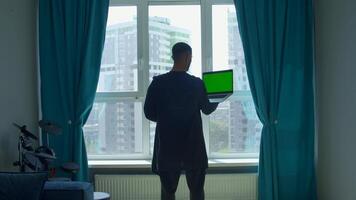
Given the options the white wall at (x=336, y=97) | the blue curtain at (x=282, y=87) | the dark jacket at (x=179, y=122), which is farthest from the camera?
the blue curtain at (x=282, y=87)

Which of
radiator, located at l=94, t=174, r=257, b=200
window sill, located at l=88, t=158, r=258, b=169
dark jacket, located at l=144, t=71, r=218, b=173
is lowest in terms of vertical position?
radiator, located at l=94, t=174, r=257, b=200

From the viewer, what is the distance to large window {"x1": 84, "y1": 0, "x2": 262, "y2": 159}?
4.00m

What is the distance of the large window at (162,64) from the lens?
4.00 meters

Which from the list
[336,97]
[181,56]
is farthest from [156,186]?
[336,97]

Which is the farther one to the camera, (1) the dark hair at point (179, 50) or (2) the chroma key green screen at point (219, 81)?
(2) the chroma key green screen at point (219, 81)

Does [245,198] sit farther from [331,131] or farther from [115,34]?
[115,34]

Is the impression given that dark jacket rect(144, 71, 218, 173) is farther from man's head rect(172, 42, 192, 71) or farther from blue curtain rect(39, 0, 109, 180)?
blue curtain rect(39, 0, 109, 180)

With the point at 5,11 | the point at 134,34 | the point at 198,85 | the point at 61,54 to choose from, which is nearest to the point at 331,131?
the point at 198,85

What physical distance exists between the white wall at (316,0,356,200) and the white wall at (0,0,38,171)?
2.60m

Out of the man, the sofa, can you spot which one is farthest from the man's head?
the sofa

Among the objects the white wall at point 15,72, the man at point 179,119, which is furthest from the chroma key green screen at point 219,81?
the white wall at point 15,72

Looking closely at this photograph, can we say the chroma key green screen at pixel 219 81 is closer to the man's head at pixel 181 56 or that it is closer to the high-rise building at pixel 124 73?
the man's head at pixel 181 56

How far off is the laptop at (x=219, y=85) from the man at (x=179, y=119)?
206mm

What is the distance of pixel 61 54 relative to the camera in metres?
3.77
